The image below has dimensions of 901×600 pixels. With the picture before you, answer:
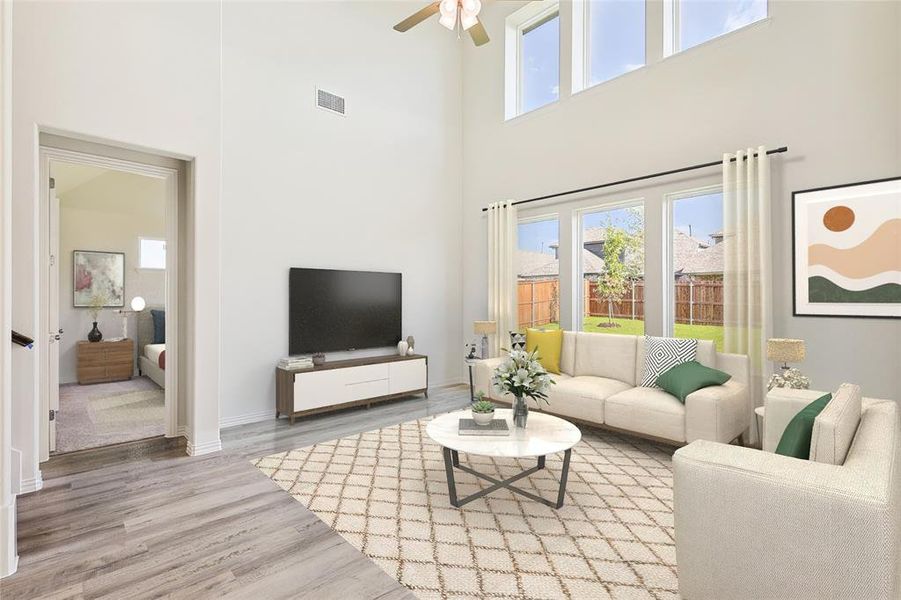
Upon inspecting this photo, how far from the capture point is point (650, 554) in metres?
2.17

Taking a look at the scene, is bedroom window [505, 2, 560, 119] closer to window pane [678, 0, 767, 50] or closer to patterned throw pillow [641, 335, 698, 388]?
window pane [678, 0, 767, 50]

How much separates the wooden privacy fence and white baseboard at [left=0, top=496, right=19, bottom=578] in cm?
478

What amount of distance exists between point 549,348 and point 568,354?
21cm

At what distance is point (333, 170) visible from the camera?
16.6 ft

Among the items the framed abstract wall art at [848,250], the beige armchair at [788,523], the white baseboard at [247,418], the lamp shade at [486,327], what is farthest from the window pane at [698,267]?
the white baseboard at [247,418]

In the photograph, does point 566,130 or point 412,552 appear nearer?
point 412,552

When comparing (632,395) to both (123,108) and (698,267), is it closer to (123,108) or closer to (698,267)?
(698,267)

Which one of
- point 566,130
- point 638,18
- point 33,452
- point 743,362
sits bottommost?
point 33,452

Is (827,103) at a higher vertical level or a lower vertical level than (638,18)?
lower

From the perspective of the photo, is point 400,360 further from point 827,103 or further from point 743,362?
point 827,103

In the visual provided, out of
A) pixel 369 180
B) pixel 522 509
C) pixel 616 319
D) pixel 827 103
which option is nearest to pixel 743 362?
pixel 616 319

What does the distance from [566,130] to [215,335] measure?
426 centimetres

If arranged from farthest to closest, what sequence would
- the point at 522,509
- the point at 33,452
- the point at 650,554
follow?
the point at 33,452 → the point at 522,509 → the point at 650,554

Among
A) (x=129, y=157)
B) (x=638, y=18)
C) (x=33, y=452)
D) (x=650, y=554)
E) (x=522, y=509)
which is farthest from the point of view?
(x=638, y=18)
